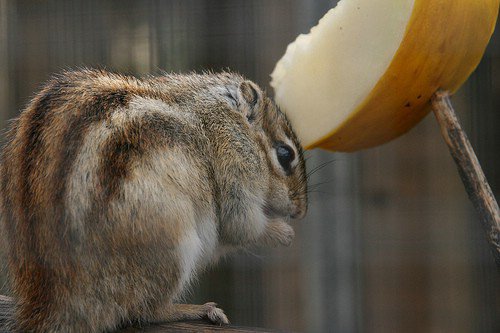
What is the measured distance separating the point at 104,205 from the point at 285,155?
0.53 metres

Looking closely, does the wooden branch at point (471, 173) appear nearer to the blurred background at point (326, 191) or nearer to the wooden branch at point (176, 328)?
the wooden branch at point (176, 328)

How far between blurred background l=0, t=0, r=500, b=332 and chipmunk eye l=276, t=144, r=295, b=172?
54 centimetres

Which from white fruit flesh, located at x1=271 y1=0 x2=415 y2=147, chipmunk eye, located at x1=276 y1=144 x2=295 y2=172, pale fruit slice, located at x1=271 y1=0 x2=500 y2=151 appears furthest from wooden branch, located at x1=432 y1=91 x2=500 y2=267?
chipmunk eye, located at x1=276 y1=144 x2=295 y2=172

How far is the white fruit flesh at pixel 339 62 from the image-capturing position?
139 centimetres

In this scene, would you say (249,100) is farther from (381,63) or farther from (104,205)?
(104,205)

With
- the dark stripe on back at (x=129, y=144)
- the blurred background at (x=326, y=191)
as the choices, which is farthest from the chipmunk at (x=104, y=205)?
the blurred background at (x=326, y=191)

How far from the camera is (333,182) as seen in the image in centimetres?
238

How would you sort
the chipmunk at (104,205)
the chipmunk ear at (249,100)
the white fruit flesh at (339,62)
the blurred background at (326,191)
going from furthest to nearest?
the blurred background at (326,191)
the chipmunk ear at (249,100)
the white fruit flesh at (339,62)
the chipmunk at (104,205)

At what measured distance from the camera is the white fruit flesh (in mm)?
1392

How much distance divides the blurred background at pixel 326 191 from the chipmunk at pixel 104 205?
0.67 meters

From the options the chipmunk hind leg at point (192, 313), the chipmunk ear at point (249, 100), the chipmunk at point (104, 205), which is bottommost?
the chipmunk hind leg at point (192, 313)

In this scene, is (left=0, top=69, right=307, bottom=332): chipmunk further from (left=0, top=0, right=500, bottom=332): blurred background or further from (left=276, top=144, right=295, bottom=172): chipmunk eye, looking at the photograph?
(left=0, top=0, right=500, bottom=332): blurred background

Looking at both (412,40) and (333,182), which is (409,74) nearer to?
(412,40)

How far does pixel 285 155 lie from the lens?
5.57 feet
